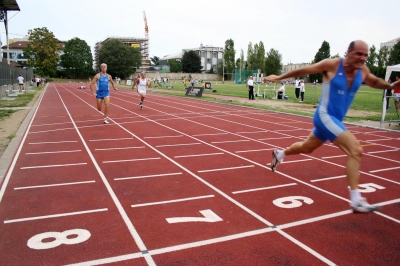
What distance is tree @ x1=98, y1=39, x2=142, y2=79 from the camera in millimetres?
90750

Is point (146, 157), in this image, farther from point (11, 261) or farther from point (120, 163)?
point (11, 261)

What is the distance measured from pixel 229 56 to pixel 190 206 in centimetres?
9808

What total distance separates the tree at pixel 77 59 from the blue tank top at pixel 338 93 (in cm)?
10228

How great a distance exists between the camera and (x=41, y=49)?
68938 mm

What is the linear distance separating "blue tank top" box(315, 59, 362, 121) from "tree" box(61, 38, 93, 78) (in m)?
102

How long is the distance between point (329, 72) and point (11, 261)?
13.0 feet

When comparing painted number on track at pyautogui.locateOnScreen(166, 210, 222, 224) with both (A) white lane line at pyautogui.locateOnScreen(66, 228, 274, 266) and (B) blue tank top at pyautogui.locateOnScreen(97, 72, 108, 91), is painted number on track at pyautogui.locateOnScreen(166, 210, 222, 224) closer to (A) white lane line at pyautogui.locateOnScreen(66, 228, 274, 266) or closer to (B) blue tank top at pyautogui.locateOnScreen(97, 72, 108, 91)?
(A) white lane line at pyautogui.locateOnScreen(66, 228, 274, 266)

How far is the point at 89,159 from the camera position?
721 cm

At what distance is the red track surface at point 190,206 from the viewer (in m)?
3.39

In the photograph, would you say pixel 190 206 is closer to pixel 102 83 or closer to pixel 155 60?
pixel 102 83

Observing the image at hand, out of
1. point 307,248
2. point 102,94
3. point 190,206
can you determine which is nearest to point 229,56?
point 102,94

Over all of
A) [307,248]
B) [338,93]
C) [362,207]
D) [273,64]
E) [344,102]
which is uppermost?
[273,64]

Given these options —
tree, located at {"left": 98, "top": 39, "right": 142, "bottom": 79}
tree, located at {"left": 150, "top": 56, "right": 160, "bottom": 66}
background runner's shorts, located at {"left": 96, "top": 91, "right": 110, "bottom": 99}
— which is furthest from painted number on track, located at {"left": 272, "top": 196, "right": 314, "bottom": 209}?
tree, located at {"left": 150, "top": 56, "right": 160, "bottom": 66}

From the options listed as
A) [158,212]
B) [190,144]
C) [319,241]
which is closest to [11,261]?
[158,212]
